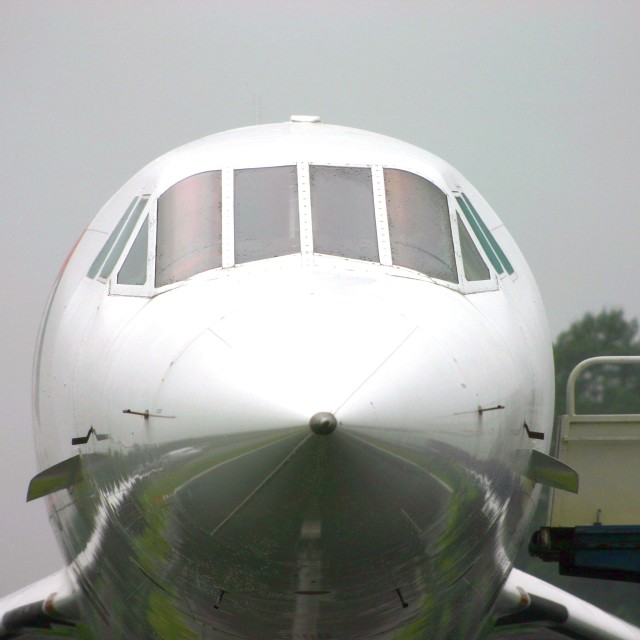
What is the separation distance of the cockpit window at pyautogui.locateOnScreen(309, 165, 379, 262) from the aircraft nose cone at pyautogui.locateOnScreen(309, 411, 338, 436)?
1.78 metres

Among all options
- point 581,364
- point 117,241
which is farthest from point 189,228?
point 581,364

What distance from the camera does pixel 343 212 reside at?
25.0ft

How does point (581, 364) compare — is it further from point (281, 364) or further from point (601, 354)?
point (601, 354)

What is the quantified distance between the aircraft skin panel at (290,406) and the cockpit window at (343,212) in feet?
0.06

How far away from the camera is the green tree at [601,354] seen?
27.4 m

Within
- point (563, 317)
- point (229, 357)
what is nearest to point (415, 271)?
point (229, 357)

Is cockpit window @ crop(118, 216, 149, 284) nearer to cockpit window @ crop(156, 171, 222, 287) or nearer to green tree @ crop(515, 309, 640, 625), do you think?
cockpit window @ crop(156, 171, 222, 287)

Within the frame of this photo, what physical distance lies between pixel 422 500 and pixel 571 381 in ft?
12.4

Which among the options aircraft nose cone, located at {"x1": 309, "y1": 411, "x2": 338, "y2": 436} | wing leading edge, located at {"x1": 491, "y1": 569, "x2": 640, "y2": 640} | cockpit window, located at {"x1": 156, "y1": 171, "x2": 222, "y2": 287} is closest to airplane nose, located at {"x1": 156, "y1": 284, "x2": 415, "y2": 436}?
aircraft nose cone, located at {"x1": 309, "y1": 411, "x2": 338, "y2": 436}

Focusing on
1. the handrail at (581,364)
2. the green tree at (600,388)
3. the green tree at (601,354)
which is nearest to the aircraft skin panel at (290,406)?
the handrail at (581,364)

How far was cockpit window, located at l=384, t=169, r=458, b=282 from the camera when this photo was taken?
24.4 feet

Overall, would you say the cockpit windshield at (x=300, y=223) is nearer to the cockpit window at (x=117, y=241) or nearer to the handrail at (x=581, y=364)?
the cockpit window at (x=117, y=241)

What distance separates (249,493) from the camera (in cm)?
579

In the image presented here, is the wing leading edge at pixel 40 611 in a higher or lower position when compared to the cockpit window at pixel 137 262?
lower
